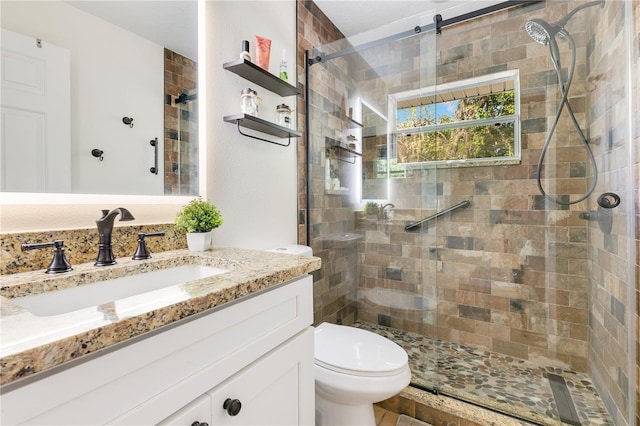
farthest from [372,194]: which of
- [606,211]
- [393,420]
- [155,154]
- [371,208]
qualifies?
[155,154]

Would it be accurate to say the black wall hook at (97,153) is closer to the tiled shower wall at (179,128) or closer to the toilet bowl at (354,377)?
the tiled shower wall at (179,128)

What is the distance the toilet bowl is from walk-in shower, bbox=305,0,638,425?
1.80 feet

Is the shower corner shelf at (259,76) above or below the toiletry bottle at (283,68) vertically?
below

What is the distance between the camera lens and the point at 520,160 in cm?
204

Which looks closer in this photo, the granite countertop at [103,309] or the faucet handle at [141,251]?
the granite countertop at [103,309]

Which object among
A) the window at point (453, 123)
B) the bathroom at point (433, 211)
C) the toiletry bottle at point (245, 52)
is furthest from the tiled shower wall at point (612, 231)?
the toiletry bottle at point (245, 52)

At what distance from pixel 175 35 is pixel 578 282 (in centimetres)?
254

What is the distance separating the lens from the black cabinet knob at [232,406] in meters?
0.71

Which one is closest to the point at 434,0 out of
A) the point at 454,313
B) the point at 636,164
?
the point at 636,164

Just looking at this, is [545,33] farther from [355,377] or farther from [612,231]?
[355,377]

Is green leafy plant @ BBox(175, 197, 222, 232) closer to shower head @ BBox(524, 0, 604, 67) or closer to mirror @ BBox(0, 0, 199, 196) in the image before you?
mirror @ BBox(0, 0, 199, 196)

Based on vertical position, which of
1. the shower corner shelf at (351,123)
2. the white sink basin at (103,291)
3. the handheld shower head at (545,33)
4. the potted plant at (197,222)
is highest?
the handheld shower head at (545,33)

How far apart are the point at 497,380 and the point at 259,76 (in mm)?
2170

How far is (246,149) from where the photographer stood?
5.16ft
